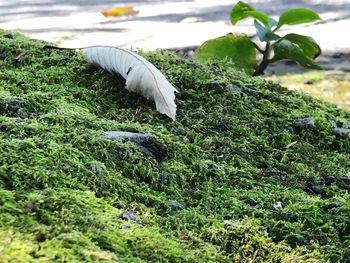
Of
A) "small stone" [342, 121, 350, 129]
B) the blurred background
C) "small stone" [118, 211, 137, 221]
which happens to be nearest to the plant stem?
"small stone" [342, 121, 350, 129]

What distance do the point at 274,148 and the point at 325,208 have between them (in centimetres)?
A: 33

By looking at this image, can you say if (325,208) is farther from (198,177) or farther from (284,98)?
(284,98)

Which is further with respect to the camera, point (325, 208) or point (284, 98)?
point (284, 98)

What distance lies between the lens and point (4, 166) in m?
1.12

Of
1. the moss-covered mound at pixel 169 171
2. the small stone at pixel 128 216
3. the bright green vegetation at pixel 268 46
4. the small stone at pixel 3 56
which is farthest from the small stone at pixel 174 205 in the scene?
the bright green vegetation at pixel 268 46

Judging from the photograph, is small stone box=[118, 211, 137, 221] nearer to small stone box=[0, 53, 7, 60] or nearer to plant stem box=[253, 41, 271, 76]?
small stone box=[0, 53, 7, 60]

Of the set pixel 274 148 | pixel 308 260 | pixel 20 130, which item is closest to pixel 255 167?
pixel 274 148

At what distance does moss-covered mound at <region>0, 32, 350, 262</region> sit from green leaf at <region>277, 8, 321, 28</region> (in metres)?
0.50

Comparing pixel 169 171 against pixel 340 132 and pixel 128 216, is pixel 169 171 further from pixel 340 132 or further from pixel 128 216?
pixel 340 132

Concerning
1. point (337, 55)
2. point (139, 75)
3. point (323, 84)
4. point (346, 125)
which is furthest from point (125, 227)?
point (337, 55)

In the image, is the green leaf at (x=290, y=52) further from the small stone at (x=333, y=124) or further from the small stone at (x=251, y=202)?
the small stone at (x=251, y=202)

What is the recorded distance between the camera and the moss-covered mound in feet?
3.37

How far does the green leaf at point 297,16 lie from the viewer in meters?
2.36

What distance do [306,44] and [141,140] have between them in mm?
1208
